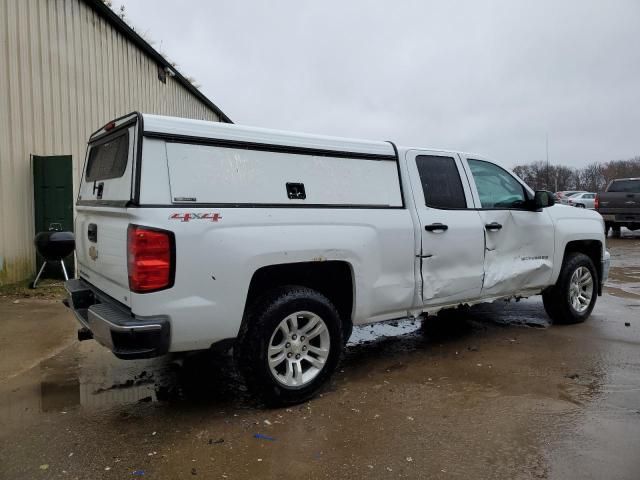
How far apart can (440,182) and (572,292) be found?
246cm

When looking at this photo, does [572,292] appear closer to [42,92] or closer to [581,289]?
[581,289]

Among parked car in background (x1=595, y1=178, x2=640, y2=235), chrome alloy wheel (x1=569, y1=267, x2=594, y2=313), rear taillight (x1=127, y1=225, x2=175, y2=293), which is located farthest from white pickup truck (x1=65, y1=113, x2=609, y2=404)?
parked car in background (x1=595, y1=178, x2=640, y2=235)

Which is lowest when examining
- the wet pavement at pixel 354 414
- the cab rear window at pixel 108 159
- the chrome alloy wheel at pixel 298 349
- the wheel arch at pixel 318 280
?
the wet pavement at pixel 354 414

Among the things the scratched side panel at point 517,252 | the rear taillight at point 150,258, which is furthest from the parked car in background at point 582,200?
the rear taillight at point 150,258

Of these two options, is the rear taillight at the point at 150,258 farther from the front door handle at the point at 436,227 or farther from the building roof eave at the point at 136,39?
the building roof eave at the point at 136,39

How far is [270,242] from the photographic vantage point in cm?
344

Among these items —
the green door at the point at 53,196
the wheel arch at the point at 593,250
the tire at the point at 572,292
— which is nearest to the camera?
the tire at the point at 572,292

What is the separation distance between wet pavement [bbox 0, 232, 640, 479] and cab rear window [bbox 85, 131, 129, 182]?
170 centimetres

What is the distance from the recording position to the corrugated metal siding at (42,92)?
750cm

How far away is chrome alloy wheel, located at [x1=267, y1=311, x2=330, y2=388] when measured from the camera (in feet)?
11.8

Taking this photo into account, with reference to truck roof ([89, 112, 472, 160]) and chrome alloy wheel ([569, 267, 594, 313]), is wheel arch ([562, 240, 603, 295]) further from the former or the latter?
truck roof ([89, 112, 472, 160])

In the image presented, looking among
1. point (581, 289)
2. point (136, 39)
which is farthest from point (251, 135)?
point (136, 39)

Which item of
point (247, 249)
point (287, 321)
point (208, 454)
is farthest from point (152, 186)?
point (208, 454)

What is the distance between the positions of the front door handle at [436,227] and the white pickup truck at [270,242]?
0.04 ft
